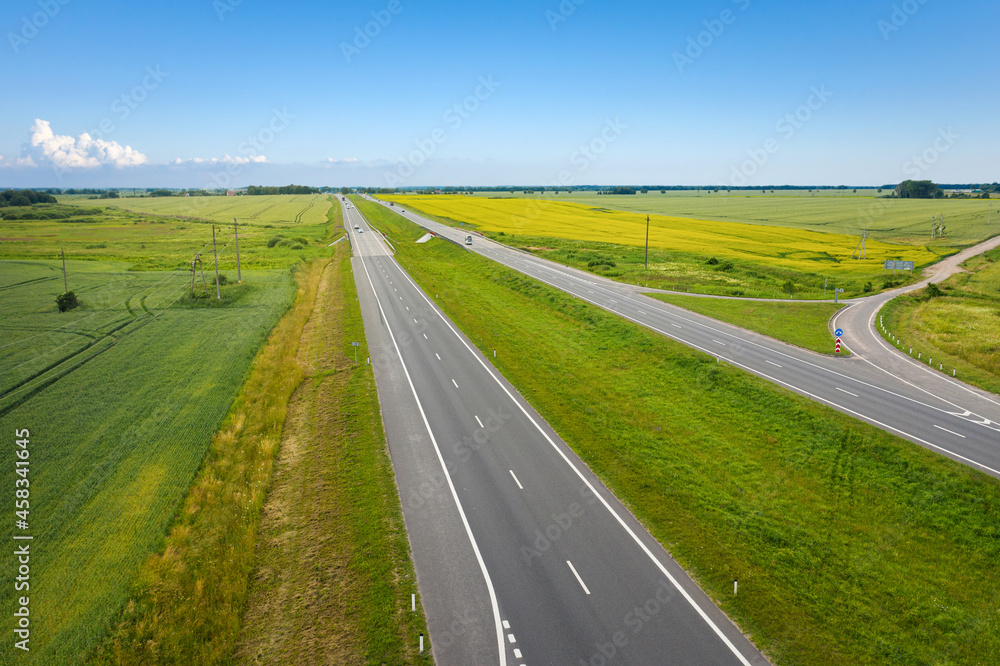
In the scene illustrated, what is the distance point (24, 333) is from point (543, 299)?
48.1m

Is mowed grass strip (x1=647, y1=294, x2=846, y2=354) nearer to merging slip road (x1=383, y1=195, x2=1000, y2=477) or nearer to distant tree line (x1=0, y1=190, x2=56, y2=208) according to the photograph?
merging slip road (x1=383, y1=195, x2=1000, y2=477)

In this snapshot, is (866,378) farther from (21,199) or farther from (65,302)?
(21,199)

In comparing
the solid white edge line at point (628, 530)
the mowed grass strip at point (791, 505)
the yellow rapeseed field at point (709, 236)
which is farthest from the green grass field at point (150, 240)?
the mowed grass strip at point (791, 505)

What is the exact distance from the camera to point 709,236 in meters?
119

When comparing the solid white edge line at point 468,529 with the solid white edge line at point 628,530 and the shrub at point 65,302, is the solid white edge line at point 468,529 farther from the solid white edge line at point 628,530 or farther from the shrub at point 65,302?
the shrub at point 65,302

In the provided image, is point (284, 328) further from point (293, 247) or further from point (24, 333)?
point (293, 247)

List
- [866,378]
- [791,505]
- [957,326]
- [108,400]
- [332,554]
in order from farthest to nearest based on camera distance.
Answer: [957,326], [866,378], [108,400], [791,505], [332,554]

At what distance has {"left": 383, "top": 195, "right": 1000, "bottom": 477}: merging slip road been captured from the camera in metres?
26.5

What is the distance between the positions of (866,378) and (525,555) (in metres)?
29.9

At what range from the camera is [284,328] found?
153ft

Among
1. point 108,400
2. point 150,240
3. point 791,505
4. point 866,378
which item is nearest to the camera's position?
point 791,505

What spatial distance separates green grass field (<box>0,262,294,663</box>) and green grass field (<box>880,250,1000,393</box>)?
4743 cm

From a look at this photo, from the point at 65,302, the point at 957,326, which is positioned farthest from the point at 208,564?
the point at 957,326

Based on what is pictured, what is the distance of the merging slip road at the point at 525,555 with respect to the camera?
14.4 m
